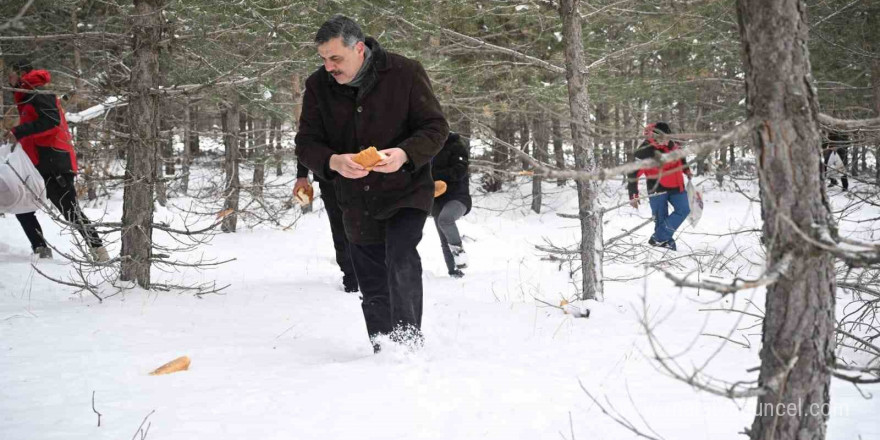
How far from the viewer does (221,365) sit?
3.58 metres

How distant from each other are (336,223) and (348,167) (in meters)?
2.28

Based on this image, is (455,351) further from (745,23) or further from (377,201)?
(745,23)

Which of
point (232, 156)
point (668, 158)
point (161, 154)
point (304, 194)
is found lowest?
point (232, 156)

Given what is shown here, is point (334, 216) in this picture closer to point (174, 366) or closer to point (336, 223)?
point (336, 223)

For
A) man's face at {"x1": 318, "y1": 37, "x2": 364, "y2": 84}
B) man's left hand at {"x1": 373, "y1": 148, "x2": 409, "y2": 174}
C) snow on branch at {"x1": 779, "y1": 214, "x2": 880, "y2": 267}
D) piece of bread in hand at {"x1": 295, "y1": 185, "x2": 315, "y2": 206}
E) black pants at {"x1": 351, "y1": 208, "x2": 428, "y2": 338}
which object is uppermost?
man's face at {"x1": 318, "y1": 37, "x2": 364, "y2": 84}

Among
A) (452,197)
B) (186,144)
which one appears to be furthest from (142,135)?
(186,144)

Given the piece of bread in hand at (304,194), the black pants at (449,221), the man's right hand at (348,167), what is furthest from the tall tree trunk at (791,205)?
the black pants at (449,221)

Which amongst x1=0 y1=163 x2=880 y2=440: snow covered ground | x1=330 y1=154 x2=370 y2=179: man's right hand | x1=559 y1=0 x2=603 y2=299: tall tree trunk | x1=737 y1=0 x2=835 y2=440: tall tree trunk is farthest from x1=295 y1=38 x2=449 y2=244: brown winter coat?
x1=737 y1=0 x2=835 y2=440: tall tree trunk

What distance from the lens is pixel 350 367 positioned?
11.2ft

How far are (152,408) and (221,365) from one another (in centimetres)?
84

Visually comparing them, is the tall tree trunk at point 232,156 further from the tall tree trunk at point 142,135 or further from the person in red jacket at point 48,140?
the tall tree trunk at point 142,135

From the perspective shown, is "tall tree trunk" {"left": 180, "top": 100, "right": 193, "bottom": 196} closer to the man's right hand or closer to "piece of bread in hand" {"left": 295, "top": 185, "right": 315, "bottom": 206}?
"piece of bread in hand" {"left": 295, "top": 185, "right": 315, "bottom": 206}

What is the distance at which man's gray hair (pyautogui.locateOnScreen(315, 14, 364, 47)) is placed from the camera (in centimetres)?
346

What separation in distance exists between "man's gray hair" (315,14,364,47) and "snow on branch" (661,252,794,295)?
2481mm
